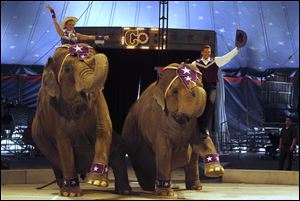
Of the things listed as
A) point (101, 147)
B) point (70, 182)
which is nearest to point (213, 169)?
point (101, 147)

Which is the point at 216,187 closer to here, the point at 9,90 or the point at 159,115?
the point at 159,115

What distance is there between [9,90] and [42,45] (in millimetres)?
1858

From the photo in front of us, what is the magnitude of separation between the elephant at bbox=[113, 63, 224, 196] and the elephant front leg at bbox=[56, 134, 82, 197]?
1.02m

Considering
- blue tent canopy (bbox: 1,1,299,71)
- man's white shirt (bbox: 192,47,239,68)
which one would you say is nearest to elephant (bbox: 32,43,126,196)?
man's white shirt (bbox: 192,47,239,68)

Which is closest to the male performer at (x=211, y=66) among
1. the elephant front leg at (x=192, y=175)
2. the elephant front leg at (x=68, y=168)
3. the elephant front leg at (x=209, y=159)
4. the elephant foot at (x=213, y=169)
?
the elephant front leg at (x=209, y=159)

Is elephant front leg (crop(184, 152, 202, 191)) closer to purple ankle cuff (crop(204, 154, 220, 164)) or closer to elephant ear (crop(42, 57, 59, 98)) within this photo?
purple ankle cuff (crop(204, 154, 220, 164))

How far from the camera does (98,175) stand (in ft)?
23.5

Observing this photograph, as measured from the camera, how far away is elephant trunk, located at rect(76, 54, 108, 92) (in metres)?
7.06

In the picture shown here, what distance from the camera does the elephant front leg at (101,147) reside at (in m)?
7.17

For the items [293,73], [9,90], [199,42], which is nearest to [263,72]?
[293,73]

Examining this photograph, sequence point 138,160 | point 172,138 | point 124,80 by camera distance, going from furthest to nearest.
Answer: point 124,80, point 138,160, point 172,138

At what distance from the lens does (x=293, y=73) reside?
Result: 19.9 metres

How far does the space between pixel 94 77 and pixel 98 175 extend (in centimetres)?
113

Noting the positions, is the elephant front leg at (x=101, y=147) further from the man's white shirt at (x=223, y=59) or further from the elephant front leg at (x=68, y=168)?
the man's white shirt at (x=223, y=59)
